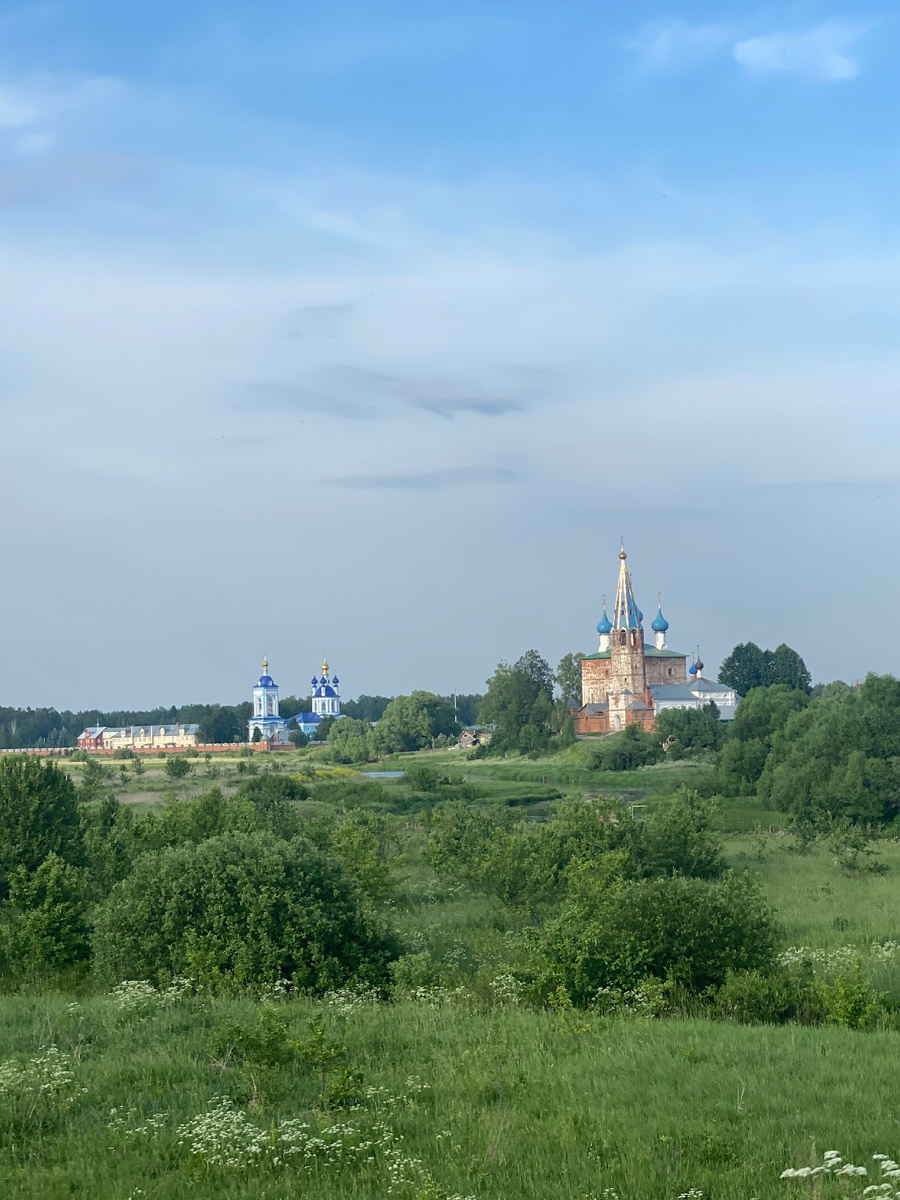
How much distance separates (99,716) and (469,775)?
111526 mm

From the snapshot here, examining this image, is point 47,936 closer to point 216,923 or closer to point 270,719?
point 216,923

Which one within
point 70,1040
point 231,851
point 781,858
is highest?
point 231,851

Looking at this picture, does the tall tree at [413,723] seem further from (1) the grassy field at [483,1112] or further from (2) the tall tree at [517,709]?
(1) the grassy field at [483,1112]

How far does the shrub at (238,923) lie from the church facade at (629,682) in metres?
88.5

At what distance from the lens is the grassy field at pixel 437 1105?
328 inches

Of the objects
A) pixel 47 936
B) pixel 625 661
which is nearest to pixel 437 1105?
pixel 47 936

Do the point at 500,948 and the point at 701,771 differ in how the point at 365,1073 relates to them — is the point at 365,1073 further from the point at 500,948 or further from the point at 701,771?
the point at 701,771

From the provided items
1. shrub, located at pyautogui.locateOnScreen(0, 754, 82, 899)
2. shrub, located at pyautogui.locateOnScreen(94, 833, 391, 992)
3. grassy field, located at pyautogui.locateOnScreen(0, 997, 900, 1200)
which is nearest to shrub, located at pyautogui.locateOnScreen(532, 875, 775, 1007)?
grassy field, located at pyautogui.locateOnScreen(0, 997, 900, 1200)

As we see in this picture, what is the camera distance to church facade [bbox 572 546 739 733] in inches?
4446

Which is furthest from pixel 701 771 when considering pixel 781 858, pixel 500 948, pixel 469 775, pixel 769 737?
pixel 500 948

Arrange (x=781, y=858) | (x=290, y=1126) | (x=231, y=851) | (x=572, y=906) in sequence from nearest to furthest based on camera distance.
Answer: (x=290, y=1126) < (x=572, y=906) < (x=231, y=851) < (x=781, y=858)

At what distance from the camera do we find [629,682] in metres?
116

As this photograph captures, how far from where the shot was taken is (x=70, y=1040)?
42.1 ft

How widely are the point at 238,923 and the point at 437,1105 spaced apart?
882 cm
